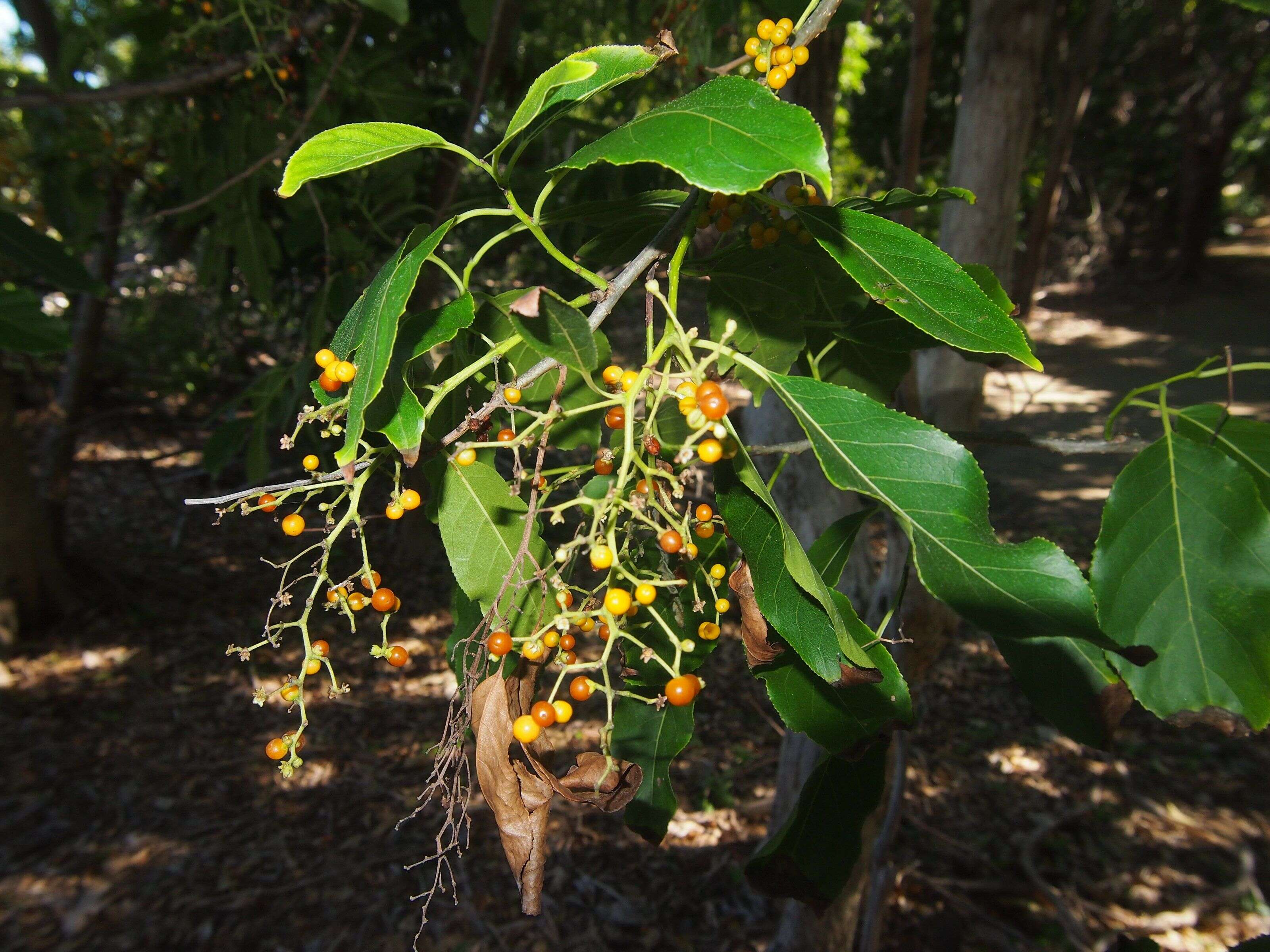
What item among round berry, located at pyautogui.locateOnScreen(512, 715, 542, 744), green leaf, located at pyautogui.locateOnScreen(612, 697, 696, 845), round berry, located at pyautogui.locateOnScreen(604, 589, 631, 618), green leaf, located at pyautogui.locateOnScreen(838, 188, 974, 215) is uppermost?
green leaf, located at pyautogui.locateOnScreen(838, 188, 974, 215)

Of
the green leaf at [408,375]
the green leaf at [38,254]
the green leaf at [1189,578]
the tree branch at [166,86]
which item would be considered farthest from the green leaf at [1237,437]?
the tree branch at [166,86]

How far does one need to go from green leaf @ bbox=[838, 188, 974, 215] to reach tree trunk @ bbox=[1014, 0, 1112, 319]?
103 inches

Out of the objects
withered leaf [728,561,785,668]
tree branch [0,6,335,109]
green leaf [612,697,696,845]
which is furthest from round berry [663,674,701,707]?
tree branch [0,6,335,109]

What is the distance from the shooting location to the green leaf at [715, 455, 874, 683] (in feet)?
2.42

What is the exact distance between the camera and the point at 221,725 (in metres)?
3.85

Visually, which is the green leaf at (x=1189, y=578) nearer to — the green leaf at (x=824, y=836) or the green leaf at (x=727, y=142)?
the green leaf at (x=824, y=836)

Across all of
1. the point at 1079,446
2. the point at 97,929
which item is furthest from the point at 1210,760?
the point at 97,929

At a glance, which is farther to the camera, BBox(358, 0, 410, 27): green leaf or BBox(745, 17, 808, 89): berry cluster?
BBox(358, 0, 410, 27): green leaf

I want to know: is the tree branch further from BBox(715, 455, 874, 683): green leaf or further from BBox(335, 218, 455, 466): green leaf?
BBox(715, 455, 874, 683): green leaf

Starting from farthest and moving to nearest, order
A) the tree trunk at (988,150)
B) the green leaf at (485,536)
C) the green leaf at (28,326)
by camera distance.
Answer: the tree trunk at (988,150) → the green leaf at (28,326) → the green leaf at (485,536)

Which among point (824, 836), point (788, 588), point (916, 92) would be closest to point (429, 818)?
point (824, 836)

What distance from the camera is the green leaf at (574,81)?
0.62 m

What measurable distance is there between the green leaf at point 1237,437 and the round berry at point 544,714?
3.09 feet

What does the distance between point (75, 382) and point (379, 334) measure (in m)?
4.42
